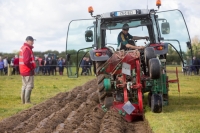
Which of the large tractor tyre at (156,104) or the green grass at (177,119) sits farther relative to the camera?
the large tractor tyre at (156,104)

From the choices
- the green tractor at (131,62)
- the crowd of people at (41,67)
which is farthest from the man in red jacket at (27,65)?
the crowd of people at (41,67)

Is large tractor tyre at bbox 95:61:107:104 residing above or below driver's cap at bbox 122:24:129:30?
below

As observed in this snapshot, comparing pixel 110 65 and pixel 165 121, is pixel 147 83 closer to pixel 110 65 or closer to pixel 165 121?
pixel 110 65

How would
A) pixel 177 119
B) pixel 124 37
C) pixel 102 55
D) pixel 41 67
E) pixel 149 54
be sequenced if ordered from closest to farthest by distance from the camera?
pixel 177 119, pixel 149 54, pixel 102 55, pixel 124 37, pixel 41 67

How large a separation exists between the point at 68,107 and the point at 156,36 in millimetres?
2774

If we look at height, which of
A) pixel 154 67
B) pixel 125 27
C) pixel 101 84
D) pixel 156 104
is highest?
pixel 125 27

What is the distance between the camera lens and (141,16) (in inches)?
455

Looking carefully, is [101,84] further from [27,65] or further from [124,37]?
[27,65]

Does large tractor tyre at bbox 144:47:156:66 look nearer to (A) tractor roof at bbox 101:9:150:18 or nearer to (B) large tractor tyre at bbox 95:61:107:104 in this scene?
(B) large tractor tyre at bbox 95:61:107:104

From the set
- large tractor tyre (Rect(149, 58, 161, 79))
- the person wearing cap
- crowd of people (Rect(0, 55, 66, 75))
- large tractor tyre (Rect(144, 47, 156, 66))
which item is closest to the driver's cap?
the person wearing cap

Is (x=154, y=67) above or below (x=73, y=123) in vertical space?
above

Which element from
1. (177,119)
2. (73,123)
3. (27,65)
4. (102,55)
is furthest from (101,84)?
(27,65)

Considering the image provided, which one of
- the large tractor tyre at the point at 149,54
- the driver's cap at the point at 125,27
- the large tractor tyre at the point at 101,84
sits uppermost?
the driver's cap at the point at 125,27

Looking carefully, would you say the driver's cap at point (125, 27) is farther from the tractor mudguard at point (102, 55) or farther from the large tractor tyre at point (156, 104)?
the large tractor tyre at point (156, 104)
